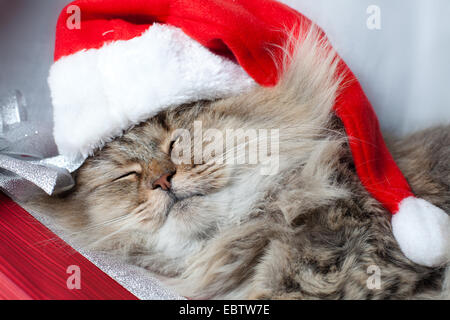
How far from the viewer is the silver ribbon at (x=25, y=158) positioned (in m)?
1.06

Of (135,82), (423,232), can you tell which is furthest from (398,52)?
(135,82)

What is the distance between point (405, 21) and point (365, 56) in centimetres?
15

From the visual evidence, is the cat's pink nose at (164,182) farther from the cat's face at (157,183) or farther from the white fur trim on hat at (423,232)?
the white fur trim on hat at (423,232)

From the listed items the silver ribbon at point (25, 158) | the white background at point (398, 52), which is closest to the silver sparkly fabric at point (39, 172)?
the silver ribbon at point (25, 158)

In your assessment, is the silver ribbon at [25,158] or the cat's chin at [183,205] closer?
the cat's chin at [183,205]

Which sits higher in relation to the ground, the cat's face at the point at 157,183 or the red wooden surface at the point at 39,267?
the cat's face at the point at 157,183

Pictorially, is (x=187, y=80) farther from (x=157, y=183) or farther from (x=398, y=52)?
(x=398, y=52)

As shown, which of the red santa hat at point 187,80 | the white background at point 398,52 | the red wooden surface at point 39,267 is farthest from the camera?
the white background at point 398,52

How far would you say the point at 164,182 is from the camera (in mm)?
960

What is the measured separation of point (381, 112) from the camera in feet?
4.56
